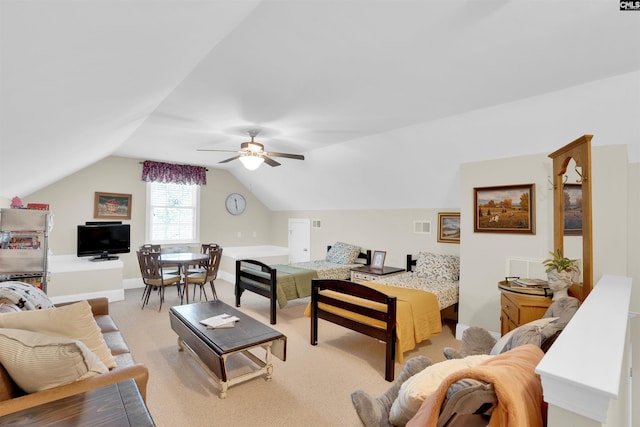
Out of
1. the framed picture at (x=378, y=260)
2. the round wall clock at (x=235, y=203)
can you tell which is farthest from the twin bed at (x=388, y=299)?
the round wall clock at (x=235, y=203)

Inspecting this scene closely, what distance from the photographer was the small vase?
86.9 inches

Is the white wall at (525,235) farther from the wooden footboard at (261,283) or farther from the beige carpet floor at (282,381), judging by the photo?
the wooden footboard at (261,283)

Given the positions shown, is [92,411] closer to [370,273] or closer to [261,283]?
[261,283]

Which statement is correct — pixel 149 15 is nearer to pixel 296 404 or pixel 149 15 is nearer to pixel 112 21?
pixel 112 21

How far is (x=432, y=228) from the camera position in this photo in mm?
4723

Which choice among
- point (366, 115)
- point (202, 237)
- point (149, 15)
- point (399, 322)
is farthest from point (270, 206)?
point (149, 15)

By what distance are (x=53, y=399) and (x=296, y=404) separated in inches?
61.5

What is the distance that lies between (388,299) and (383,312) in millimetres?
165

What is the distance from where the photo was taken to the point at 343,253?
559 centimetres

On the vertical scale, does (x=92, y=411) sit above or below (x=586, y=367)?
below

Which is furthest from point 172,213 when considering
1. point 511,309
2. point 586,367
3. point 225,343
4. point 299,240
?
point 586,367

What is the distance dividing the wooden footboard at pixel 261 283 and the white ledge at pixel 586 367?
11.3 ft

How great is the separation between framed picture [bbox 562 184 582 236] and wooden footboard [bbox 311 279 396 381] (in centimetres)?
171

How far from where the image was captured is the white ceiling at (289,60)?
1.13 meters
